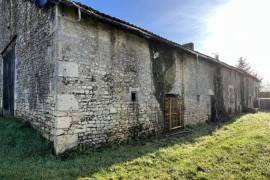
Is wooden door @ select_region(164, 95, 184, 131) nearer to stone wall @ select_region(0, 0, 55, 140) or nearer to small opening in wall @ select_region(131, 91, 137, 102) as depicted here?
small opening in wall @ select_region(131, 91, 137, 102)

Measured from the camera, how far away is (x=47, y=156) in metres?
6.36

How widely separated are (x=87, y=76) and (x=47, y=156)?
8.36 ft

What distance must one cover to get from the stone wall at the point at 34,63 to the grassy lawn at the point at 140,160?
71cm

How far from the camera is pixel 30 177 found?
4.89m

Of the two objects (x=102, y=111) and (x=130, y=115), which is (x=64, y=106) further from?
(x=130, y=115)

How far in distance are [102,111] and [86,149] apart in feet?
4.19

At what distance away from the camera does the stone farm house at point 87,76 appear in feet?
22.5

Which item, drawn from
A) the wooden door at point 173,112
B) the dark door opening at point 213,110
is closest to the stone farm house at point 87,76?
the wooden door at point 173,112

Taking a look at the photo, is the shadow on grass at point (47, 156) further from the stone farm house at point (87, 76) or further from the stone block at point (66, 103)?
the stone block at point (66, 103)

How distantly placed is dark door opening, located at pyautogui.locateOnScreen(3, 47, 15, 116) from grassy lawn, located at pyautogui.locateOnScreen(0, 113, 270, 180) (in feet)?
9.26

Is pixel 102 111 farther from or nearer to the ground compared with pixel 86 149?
farther from the ground

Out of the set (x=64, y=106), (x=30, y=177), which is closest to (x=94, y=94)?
(x=64, y=106)

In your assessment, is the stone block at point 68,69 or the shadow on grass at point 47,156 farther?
the stone block at point 68,69

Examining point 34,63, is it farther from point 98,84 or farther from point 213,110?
point 213,110
